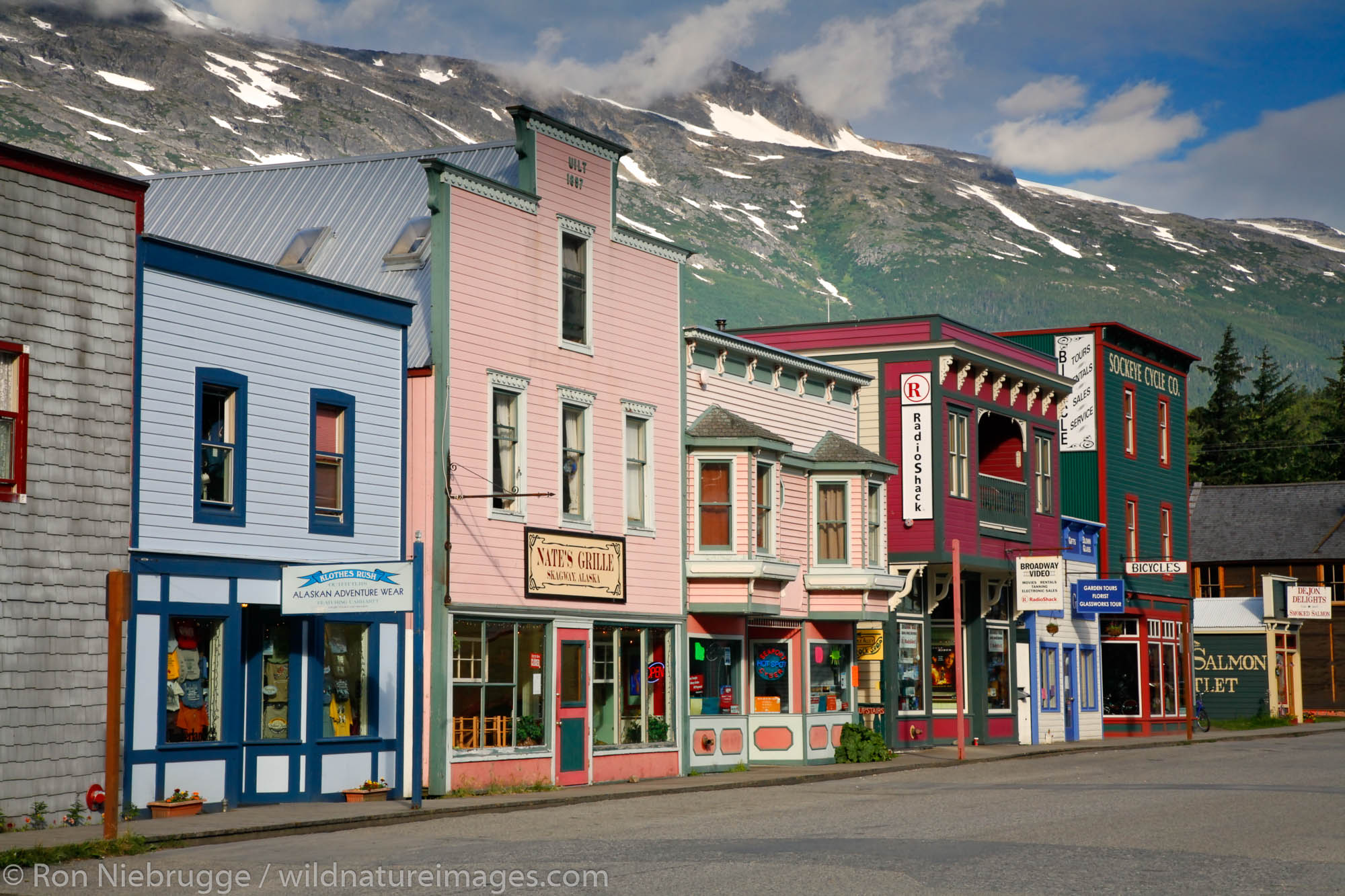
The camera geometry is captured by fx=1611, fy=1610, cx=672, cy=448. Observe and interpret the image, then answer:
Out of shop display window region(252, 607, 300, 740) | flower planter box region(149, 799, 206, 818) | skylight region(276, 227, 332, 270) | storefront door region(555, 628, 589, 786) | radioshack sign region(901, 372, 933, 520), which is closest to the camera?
flower planter box region(149, 799, 206, 818)

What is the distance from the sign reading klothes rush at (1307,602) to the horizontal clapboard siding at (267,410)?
151 feet

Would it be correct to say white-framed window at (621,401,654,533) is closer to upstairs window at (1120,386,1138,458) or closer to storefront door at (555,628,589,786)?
storefront door at (555,628,589,786)

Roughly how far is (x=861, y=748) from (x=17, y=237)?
20220mm

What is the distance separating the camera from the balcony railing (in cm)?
3884

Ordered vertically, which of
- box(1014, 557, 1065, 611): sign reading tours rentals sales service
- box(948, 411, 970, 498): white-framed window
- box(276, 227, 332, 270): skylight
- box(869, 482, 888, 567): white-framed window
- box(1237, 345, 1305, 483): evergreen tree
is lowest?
box(1014, 557, 1065, 611): sign reading tours rentals sales service

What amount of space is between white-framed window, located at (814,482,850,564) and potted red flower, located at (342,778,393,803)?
515 inches

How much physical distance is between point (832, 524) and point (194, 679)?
52.8ft

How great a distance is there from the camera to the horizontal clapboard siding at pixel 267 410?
20453 mm

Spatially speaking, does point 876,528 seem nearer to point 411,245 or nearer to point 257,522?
point 411,245

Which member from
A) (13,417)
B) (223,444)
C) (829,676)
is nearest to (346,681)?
(223,444)

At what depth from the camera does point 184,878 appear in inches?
567

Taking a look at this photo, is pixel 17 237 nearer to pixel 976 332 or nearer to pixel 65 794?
pixel 65 794

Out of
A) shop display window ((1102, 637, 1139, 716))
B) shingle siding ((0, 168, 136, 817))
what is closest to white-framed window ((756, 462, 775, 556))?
shingle siding ((0, 168, 136, 817))

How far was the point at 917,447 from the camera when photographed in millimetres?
36531
